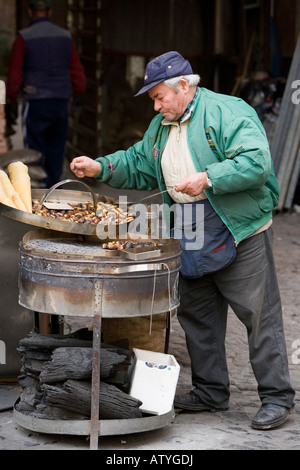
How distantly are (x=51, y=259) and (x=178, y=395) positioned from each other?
1.34 m

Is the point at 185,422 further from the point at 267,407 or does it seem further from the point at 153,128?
the point at 153,128

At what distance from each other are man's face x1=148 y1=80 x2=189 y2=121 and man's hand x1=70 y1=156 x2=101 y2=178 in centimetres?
51

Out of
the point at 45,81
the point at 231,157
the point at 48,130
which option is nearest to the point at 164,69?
the point at 231,157

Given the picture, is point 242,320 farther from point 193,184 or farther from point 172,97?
point 172,97

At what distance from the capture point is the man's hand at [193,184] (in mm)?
4355

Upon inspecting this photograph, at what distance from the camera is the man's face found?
4.60m

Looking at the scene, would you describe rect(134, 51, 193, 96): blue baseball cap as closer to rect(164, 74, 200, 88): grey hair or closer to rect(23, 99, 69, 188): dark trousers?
rect(164, 74, 200, 88): grey hair

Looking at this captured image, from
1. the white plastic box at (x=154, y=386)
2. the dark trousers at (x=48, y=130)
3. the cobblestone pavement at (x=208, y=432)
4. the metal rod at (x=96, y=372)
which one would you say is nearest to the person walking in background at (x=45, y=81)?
the dark trousers at (x=48, y=130)

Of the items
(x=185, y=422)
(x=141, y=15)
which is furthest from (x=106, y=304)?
(x=141, y=15)

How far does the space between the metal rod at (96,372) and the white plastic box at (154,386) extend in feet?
1.12

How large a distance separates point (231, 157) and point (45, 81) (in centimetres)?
586

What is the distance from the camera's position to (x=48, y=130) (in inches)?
403

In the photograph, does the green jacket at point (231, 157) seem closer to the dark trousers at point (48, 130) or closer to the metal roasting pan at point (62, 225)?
the metal roasting pan at point (62, 225)

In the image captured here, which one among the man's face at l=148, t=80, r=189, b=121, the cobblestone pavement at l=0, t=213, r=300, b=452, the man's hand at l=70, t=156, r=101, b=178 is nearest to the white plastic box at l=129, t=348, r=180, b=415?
the cobblestone pavement at l=0, t=213, r=300, b=452
